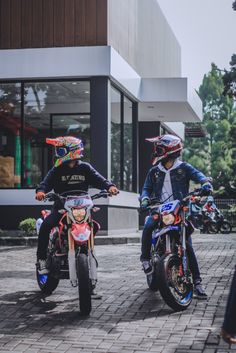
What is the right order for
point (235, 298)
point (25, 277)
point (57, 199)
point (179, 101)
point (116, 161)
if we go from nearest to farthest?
point (235, 298) < point (57, 199) < point (25, 277) < point (116, 161) < point (179, 101)

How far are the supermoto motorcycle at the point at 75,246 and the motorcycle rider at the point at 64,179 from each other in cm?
8

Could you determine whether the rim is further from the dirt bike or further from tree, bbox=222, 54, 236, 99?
the dirt bike

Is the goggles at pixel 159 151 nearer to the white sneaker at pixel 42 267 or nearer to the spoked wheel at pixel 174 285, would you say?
the spoked wheel at pixel 174 285

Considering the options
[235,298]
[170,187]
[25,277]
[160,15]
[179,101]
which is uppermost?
[160,15]

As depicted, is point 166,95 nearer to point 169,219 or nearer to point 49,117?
point 49,117

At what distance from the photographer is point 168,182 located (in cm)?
797

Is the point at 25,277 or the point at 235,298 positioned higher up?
the point at 235,298

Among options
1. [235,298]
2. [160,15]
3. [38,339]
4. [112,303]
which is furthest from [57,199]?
[160,15]

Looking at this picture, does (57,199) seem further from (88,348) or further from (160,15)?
(160,15)

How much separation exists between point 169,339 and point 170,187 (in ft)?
7.62

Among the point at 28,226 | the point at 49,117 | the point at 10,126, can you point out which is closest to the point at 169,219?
the point at 28,226

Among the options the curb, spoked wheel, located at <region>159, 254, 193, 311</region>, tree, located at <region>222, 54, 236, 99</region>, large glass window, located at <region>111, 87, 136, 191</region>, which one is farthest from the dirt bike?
spoked wheel, located at <region>159, 254, 193, 311</region>

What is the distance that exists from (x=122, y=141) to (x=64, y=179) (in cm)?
1219

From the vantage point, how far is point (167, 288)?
22.7ft
